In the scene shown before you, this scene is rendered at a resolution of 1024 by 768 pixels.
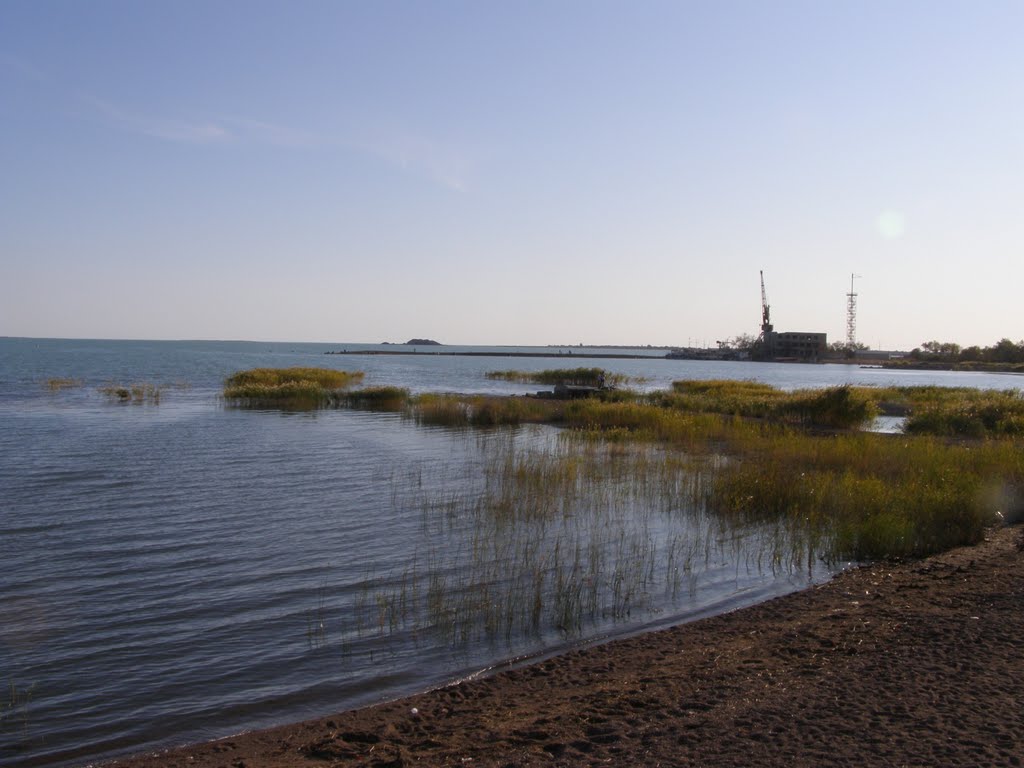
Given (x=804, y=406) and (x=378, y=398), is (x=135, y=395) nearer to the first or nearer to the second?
(x=378, y=398)

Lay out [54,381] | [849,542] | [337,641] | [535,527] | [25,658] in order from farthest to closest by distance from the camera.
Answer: [54,381] < [535,527] < [849,542] < [337,641] < [25,658]

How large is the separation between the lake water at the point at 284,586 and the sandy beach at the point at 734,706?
33.7 inches

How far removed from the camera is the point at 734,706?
22.5 feet

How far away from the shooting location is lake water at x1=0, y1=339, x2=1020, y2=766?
8047 millimetres

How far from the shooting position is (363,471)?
2259 centimetres

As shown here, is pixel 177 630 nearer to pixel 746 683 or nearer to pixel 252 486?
pixel 746 683

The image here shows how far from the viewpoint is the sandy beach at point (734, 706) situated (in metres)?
5.95

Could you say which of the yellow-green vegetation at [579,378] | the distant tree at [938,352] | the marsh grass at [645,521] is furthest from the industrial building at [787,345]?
the marsh grass at [645,521]

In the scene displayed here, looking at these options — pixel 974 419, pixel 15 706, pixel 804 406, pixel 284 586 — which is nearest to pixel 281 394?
pixel 804 406

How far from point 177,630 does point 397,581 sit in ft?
10.3

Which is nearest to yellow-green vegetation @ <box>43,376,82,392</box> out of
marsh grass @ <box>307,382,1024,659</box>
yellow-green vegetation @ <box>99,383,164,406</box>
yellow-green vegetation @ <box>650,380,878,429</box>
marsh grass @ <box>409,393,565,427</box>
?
yellow-green vegetation @ <box>99,383,164,406</box>

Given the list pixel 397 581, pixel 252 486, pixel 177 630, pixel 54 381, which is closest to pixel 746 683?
pixel 397 581

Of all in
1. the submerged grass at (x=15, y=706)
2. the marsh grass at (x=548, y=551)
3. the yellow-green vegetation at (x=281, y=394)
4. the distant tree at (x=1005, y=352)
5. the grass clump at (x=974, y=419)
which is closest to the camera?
the submerged grass at (x=15, y=706)

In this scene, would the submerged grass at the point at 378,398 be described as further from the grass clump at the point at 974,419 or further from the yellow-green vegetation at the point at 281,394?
the grass clump at the point at 974,419
